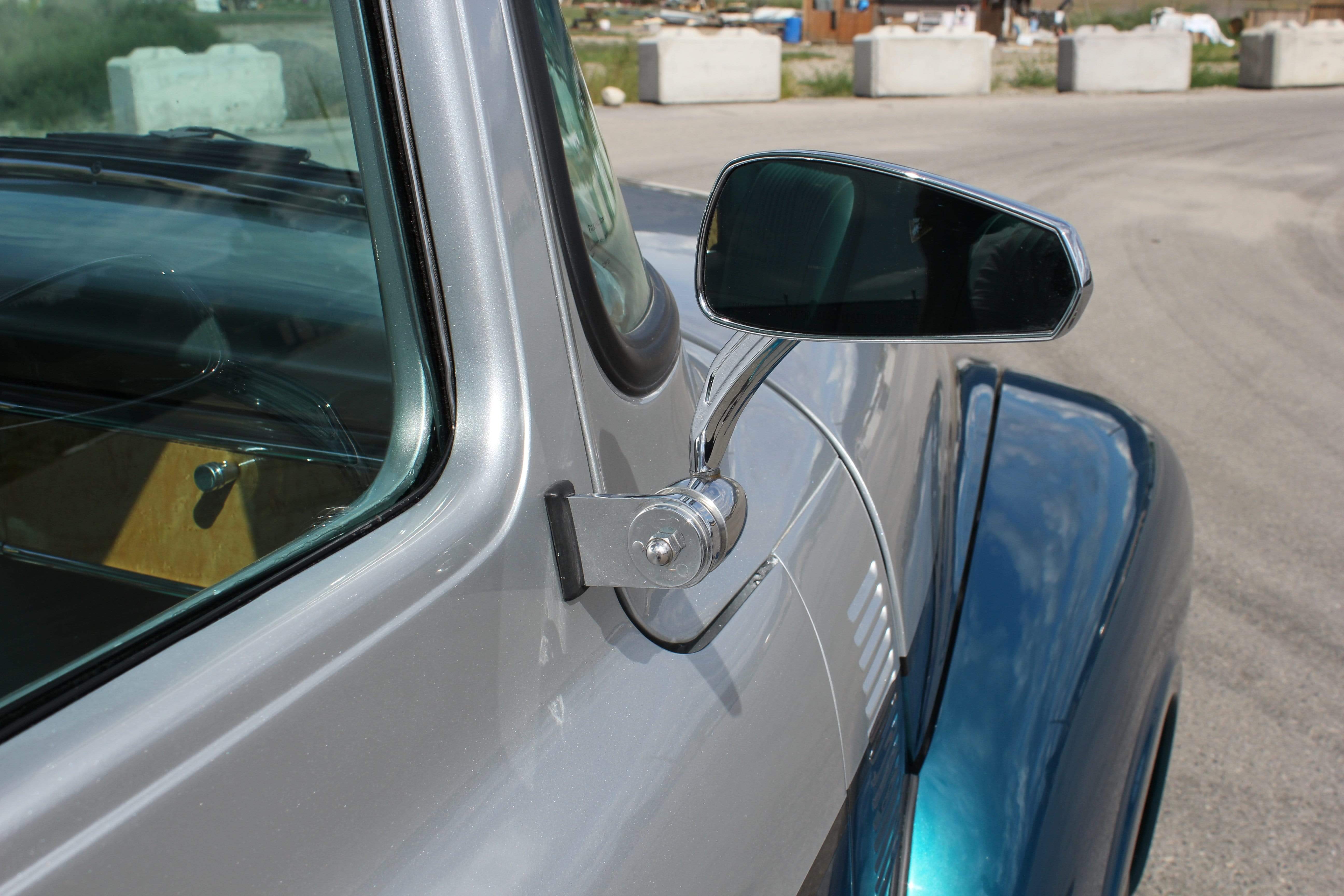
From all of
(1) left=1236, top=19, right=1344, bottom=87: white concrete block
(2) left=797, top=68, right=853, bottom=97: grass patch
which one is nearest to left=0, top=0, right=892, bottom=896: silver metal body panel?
(2) left=797, top=68, right=853, bottom=97: grass patch

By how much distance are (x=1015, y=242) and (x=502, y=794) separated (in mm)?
723

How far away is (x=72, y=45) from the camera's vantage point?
4.09 feet

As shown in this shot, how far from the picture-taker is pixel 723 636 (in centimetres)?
113

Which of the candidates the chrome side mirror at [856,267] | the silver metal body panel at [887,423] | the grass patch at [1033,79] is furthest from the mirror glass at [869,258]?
the grass patch at [1033,79]

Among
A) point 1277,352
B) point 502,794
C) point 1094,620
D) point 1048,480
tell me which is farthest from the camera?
point 1277,352

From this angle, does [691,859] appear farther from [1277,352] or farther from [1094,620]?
[1277,352]

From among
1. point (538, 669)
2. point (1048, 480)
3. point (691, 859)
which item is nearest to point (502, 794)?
point (538, 669)

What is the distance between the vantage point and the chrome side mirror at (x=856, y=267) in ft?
3.53

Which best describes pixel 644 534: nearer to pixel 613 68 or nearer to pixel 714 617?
pixel 714 617

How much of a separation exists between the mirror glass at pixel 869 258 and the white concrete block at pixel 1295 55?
21072 millimetres

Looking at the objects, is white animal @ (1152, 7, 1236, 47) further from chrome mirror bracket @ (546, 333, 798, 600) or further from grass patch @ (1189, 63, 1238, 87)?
chrome mirror bracket @ (546, 333, 798, 600)

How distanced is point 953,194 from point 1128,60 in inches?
790

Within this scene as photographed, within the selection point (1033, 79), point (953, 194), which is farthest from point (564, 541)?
point (1033, 79)

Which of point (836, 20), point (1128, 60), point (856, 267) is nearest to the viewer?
point (856, 267)
